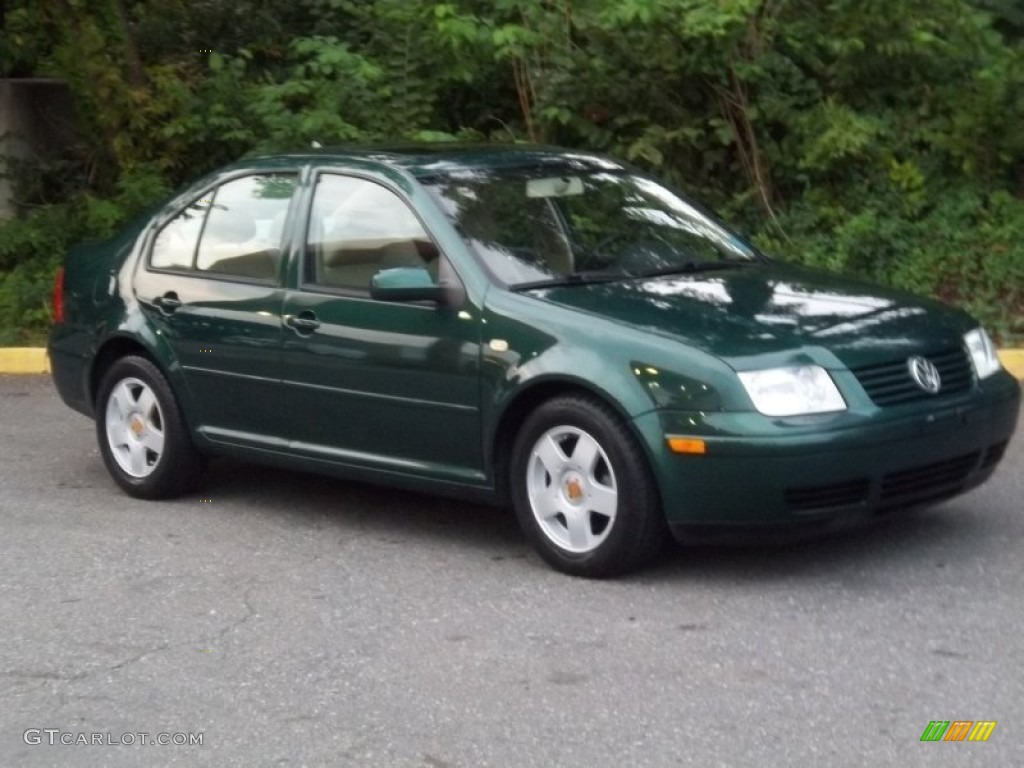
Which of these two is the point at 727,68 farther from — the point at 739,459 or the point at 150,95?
the point at 739,459

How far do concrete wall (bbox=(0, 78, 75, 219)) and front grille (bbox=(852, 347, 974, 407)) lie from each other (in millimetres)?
9946

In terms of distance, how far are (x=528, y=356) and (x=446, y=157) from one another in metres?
1.31

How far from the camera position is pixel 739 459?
5.89 metres

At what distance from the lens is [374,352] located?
684 cm

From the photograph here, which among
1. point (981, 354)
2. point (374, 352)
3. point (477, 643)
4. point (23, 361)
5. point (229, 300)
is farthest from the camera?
point (23, 361)

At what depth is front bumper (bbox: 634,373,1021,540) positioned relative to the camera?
5887 millimetres

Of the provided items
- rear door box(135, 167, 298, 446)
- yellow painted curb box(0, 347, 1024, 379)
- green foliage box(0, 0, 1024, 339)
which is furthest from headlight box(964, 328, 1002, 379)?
yellow painted curb box(0, 347, 1024, 379)

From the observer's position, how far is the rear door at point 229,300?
7320 mm

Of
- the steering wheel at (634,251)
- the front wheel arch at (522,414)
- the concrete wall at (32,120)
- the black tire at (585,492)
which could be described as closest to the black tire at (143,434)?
the front wheel arch at (522,414)

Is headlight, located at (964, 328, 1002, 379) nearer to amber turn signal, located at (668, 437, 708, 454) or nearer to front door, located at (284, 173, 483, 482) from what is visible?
amber turn signal, located at (668, 437, 708, 454)

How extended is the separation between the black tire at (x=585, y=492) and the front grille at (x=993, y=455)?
1257 millimetres

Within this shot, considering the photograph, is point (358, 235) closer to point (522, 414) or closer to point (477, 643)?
point (522, 414)

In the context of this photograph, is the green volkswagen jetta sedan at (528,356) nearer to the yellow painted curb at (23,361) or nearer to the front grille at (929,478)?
the front grille at (929,478)

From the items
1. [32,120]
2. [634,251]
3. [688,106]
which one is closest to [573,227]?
[634,251]
